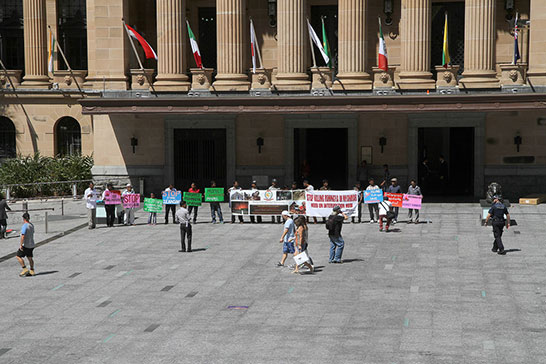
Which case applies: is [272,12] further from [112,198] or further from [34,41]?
[112,198]

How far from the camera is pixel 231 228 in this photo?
32.9 m

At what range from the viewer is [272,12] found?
43500 millimetres

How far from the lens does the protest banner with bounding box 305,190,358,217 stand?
107 ft

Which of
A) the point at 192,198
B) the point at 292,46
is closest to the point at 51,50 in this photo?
the point at 292,46

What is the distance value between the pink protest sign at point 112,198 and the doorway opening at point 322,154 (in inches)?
473

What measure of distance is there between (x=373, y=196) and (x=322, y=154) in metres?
11.5

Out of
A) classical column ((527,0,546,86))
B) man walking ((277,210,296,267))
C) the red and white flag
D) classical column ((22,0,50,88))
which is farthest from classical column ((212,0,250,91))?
man walking ((277,210,296,267))

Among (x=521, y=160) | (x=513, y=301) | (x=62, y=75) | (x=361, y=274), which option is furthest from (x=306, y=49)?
(x=513, y=301)

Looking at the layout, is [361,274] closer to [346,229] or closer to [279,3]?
[346,229]

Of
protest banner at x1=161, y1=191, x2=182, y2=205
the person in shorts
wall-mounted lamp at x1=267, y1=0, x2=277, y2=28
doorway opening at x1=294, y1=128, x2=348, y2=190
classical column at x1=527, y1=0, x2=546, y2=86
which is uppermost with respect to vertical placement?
wall-mounted lamp at x1=267, y1=0, x2=277, y2=28

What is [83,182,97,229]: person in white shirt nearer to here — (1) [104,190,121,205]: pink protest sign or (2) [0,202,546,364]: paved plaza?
(1) [104,190,121,205]: pink protest sign

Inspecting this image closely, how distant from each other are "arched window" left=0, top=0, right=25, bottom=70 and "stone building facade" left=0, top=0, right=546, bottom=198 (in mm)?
5049

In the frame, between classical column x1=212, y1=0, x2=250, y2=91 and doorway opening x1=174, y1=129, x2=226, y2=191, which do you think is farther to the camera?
doorway opening x1=174, y1=129, x2=226, y2=191

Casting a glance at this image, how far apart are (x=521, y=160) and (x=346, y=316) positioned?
23324 mm
